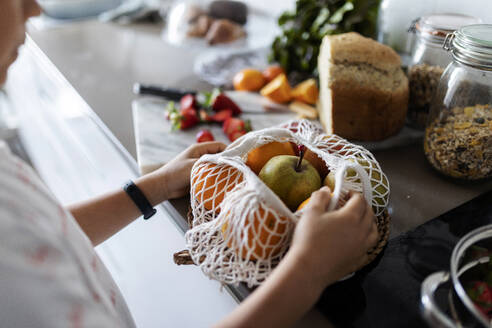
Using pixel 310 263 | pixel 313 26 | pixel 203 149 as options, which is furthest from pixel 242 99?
pixel 310 263

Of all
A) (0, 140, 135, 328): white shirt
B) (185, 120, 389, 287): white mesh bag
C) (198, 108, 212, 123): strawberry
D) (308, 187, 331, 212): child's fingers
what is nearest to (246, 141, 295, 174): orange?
(185, 120, 389, 287): white mesh bag

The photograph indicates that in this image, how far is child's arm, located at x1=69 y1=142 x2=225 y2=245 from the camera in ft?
2.27

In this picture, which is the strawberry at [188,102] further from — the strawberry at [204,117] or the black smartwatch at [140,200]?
the black smartwatch at [140,200]

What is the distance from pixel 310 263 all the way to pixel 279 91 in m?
0.67

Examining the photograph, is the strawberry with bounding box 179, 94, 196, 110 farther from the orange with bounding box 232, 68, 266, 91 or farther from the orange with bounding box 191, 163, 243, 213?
the orange with bounding box 191, 163, 243, 213

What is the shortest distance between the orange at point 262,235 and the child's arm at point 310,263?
0.02 meters

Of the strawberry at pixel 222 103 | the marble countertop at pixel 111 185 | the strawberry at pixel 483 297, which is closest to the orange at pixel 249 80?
the strawberry at pixel 222 103

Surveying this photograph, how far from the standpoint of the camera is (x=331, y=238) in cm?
45

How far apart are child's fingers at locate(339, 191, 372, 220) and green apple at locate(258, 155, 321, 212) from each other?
2.9 inches

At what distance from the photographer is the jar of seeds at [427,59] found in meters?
0.79

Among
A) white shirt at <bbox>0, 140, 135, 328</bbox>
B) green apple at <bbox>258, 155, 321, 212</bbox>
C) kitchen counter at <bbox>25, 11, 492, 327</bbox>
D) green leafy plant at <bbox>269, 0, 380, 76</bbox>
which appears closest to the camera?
white shirt at <bbox>0, 140, 135, 328</bbox>

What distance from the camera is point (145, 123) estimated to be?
95cm

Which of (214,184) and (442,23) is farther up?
(442,23)

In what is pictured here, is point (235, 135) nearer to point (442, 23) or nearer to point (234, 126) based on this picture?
point (234, 126)
